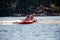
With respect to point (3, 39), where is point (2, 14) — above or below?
below

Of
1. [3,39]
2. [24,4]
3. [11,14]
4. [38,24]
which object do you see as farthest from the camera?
[24,4]

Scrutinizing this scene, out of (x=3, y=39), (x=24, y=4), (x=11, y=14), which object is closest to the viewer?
(x=3, y=39)

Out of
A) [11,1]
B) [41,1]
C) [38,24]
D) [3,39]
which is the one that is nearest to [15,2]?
[11,1]

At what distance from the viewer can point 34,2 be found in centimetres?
2123

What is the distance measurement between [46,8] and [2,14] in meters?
2.93

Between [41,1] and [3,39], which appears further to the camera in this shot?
[41,1]

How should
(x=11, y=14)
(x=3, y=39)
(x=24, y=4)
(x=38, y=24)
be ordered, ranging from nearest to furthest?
(x=3, y=39) → (x=38, y=24) → (x=11, y=14) → (x=24, y=4)

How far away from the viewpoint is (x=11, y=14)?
1997 centimetres

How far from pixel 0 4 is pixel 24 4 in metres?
1.72

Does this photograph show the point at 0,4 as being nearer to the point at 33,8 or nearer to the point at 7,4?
the point at 7,4

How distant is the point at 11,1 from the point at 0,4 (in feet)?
3.41

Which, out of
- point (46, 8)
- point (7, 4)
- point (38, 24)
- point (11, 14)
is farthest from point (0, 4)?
point (38, 24)

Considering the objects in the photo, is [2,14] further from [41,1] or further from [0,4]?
[41,1]

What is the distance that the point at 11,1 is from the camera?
827 inches
